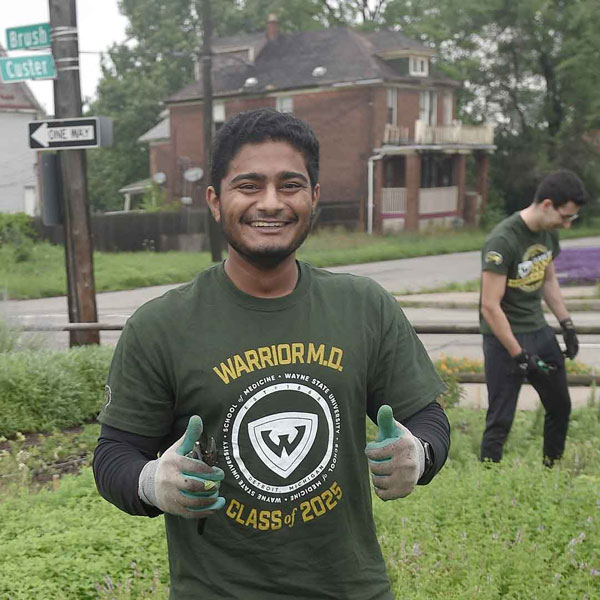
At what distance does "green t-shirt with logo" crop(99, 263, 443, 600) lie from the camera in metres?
2.42

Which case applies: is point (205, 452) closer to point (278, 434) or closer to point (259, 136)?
point (278, 434)

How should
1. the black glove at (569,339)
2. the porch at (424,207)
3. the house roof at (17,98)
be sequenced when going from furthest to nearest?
the house roof at (17,98) < the porch at (424,207) < the black glove at (569,339)

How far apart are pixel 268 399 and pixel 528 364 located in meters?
3.87

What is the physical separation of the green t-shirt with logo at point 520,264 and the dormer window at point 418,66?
3686cm

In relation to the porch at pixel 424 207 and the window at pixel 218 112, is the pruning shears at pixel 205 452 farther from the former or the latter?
the window at pixel 218 112

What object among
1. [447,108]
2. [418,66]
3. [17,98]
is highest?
[418,66]

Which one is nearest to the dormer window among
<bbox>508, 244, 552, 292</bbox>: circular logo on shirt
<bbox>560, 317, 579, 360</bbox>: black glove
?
<bbox>560, 317, 579, 360</bbox>: black glove

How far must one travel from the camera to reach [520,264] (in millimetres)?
6066

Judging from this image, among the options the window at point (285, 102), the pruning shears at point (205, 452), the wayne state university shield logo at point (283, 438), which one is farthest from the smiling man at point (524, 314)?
the window at point (285, 102)

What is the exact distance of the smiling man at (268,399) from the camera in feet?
7.95

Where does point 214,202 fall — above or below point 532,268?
above

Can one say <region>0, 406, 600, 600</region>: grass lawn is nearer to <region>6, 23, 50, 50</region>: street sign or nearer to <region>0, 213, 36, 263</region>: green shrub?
<region>6, 23, 50, 50</region>: street sign

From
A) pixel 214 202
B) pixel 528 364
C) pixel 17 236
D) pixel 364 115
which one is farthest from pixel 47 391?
pixel 364 115

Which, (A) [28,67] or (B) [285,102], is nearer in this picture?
(A) [28,67]
